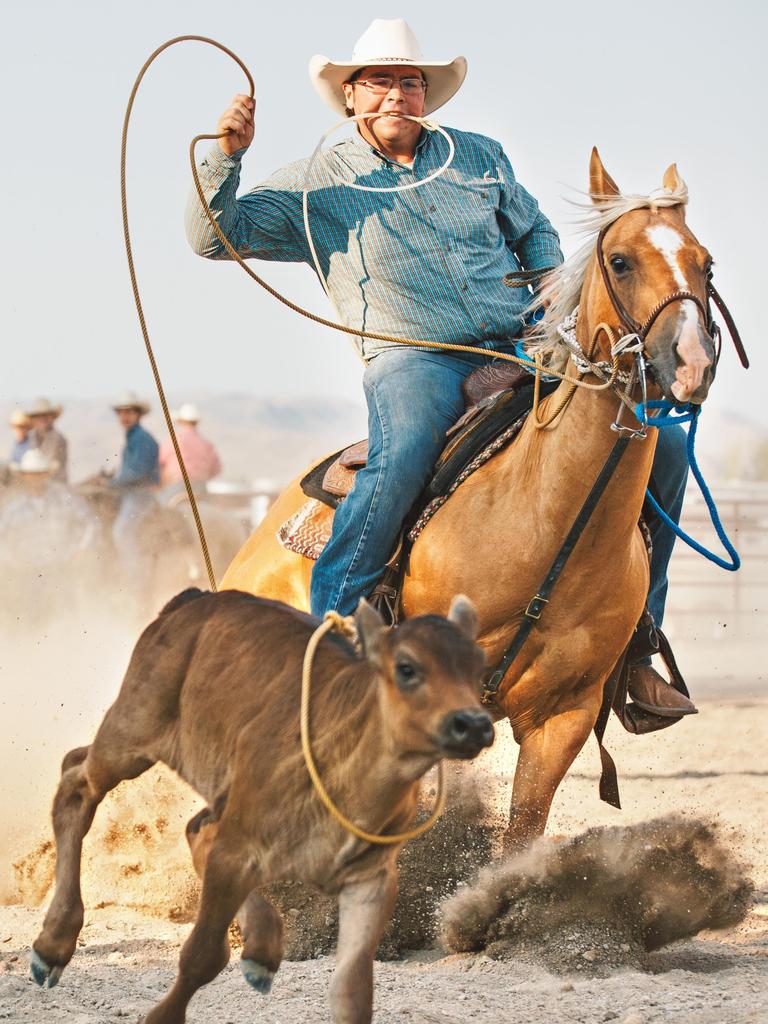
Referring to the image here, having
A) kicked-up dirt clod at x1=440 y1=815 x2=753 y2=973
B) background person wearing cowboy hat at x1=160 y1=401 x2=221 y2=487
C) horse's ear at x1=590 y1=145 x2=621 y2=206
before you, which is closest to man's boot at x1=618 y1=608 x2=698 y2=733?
kicked-up dirt clod at x1=440 y1=815 x2=753 y2=973

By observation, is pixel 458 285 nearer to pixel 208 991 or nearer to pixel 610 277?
pixel 610 277

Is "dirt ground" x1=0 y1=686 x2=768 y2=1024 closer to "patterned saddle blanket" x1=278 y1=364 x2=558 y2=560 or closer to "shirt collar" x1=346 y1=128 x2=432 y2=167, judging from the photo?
"patterned saddle blanket" x1=278 y1=364 x2=558 y2=560

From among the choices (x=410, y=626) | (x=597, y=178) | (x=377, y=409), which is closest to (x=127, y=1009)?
(x=410, y=626)

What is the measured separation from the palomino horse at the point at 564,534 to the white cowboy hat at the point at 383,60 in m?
1.33

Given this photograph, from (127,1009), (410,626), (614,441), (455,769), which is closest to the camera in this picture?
(410,626)

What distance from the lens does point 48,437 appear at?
15.9m

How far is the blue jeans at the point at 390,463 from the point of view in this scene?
5672mm

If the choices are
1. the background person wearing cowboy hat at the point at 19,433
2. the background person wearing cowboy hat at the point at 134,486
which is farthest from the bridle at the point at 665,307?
the background person wearing cowboy hat at the point at 19,433

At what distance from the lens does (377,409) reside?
5.82 m

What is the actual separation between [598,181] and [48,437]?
11.4m

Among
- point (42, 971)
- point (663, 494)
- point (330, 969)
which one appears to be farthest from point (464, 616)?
point (663, 494)

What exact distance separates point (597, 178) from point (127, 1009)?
3.11 m

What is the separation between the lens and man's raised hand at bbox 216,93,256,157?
5.41 m

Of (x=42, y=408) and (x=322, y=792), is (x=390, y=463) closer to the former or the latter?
(x=322, y=792)
